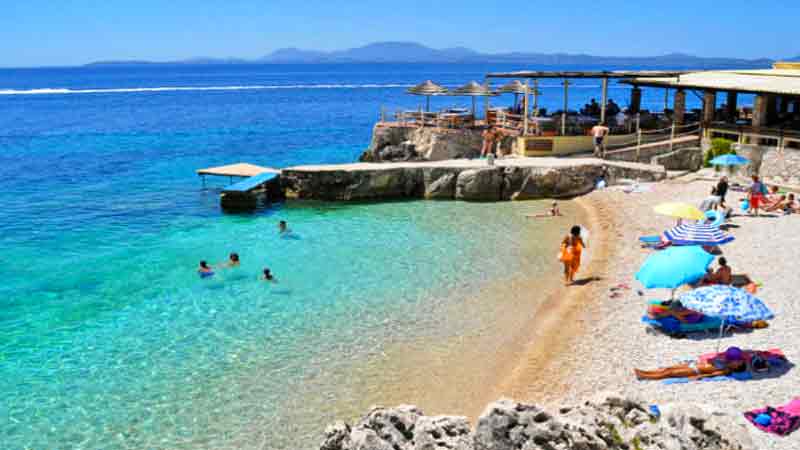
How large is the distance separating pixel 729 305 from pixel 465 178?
54.7 ft

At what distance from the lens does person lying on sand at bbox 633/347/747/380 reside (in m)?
10.7

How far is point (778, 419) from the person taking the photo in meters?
8.89

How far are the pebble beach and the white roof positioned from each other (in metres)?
7.13

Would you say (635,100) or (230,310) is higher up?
(635,100)

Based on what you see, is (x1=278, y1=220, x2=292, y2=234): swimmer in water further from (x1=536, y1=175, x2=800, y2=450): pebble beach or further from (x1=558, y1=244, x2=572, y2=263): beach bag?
(x1=536, y1=175, x2=800, y2=450): pebble beach

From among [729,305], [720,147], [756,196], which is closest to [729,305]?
[729,305]

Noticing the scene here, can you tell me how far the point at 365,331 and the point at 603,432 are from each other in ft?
28.7

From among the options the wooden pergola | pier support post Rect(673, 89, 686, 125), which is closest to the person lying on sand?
the wooden pergola

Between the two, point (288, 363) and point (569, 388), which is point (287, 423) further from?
point (569, 388)

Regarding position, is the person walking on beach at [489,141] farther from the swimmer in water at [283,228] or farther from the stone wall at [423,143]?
the swimmer in water at [283,228]

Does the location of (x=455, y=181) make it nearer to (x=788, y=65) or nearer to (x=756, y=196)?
(x=756, y=196)

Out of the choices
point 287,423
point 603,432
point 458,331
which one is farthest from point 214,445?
point 603,432

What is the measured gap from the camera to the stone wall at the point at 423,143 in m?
32.0

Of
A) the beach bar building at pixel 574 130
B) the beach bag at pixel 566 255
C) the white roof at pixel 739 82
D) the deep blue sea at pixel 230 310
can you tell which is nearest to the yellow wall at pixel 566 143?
the beach bar building at pixel 574 130
